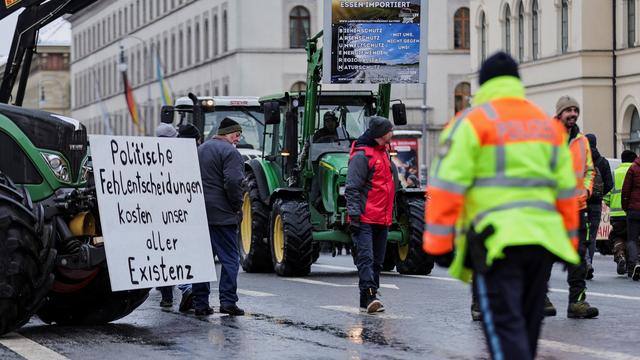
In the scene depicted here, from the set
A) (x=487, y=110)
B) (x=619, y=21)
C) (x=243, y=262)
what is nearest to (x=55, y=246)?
(x=487, y=110)

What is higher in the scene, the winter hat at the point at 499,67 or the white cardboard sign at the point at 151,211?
the winter hat at the point at 499,67

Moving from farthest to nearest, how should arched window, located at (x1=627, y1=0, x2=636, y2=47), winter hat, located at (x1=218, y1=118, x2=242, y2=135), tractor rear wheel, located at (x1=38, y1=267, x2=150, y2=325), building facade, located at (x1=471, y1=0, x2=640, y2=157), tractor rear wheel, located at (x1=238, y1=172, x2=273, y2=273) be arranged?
building facade, located at (x1=471, y1=0, x2=640, y2=157) < arched window, located at (x1=627, y1=0, x2=636, y2=47) < tractor rear wheel, located at (x1=238, y1=172, x2=273, y2=273) < winter hat, located at (x1=218, y1=118, x2=242, y2=135) < tractor rear wheel, located at (x1=38, y1=267, x2=150, y2=325)

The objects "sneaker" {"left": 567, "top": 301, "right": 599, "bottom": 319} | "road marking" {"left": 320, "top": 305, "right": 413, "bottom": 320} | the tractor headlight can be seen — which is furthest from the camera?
"road marking" {"left": 320, "top": 305, "right": 413, "bottom": 320}

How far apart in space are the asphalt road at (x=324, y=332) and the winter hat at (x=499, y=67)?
391cm

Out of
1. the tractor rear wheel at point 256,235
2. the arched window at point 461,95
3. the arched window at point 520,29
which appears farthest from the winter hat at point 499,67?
the arched window at point 461,95

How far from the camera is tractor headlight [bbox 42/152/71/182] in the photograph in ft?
43.9

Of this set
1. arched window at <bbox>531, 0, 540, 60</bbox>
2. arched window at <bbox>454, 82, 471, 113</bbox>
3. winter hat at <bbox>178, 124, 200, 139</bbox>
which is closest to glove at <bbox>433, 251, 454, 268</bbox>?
winter hat at <bbox>178, 124, 200, 139</bbox>

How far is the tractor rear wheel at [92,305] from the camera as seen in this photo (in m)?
13.9

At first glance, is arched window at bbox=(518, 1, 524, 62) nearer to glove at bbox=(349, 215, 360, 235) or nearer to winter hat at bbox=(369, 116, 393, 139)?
winter hat at bbox=(369, 116, 393, 139)

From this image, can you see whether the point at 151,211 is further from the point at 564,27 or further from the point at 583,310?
the point at 564,27

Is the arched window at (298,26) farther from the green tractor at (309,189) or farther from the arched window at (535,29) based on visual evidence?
the green tractor at (309,189)

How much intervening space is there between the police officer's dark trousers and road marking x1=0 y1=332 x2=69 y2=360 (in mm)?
4608

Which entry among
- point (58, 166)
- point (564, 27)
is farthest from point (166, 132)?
point (564, 27)

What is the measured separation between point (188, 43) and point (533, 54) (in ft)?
130
